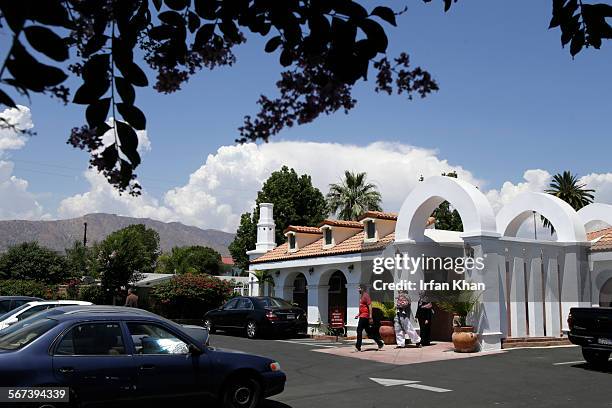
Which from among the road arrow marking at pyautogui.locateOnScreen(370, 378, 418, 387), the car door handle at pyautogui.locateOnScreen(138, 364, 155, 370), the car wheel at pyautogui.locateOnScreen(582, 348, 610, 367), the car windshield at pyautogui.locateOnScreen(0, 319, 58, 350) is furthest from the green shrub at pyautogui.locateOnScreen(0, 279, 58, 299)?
the car door handle at pyautogui.locateOnScreen(138, 364, 155, 370)

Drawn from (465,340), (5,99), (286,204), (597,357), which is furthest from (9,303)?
(286,204)

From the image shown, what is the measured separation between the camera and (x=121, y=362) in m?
7.43

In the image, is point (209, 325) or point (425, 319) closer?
point (425, 319)

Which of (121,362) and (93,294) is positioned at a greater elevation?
(93,294)

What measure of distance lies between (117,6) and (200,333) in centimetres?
1042

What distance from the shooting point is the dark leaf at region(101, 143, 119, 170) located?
2330 millimetres

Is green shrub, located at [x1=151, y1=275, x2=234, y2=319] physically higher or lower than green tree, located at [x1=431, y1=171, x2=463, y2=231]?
lower

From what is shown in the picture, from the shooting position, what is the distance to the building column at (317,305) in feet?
80.7

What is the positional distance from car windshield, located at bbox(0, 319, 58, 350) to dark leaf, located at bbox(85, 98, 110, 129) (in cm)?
565

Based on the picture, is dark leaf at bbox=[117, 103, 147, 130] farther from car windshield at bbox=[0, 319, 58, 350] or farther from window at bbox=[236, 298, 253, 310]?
window at bbox=[236, 298, 253, 310]

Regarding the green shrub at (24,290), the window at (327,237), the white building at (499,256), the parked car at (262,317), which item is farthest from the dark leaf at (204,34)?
the green shrub at (24,290)

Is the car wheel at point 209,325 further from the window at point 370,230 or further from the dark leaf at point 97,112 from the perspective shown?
the dark leaf at point 97,112

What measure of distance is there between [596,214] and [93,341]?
18.0 metres

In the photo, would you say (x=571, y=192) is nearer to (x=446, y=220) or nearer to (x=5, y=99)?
(x=446, y=220)
